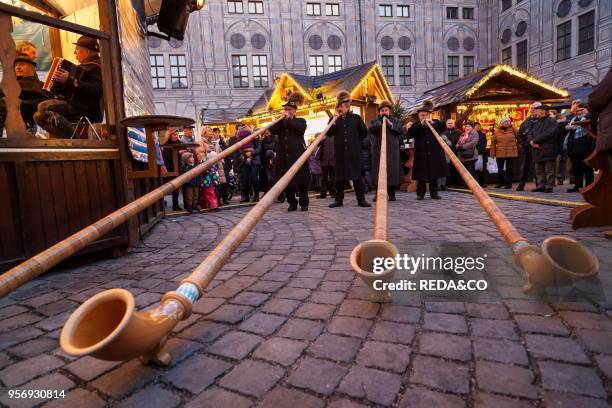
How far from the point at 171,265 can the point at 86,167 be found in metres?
1.38

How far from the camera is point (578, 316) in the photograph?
1988 mm

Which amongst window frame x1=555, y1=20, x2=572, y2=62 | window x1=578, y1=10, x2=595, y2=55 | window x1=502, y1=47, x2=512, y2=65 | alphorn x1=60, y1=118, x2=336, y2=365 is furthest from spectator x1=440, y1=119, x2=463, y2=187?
window x1=502, y1=47, x2=512, y2=65

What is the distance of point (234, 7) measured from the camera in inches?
1062

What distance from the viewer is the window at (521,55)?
91.7 ft

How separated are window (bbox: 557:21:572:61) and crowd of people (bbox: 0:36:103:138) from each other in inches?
1155

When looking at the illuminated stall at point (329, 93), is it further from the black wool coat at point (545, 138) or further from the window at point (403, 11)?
the window at point (403, 11)

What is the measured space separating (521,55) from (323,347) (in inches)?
1321

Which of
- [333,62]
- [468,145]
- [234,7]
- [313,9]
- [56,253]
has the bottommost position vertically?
[56,253]

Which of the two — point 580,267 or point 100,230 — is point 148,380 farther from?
point 580,267

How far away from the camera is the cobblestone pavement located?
1466mm

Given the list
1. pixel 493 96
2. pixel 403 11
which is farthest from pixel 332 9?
pixel 493 96
